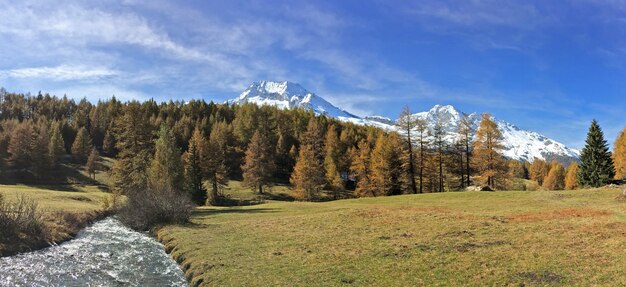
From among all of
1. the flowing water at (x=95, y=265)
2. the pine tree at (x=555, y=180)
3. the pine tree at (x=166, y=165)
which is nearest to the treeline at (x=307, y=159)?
the pine tree at (x=166, y=165)

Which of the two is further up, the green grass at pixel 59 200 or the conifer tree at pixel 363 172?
the conifer tree at pixel 363 172

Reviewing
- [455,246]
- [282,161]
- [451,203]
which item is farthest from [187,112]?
[455,246]

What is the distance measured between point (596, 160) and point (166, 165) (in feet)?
266

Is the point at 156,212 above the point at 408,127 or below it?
below

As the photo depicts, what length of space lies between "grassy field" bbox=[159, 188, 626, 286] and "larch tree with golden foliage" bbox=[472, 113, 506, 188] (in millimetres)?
34822

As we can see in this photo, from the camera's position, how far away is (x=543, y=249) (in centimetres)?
2338

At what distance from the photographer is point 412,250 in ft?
82.8

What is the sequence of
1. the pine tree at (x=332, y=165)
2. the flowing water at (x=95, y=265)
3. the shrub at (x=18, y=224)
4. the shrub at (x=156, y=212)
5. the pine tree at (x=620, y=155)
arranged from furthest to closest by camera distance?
the pine tree at (x=332, y=165) < the pine tree at (x=620, y=155) < the shrub at (x=156, y=212) < the shrub at (x=18, y=224) < the flowing water at (x=95, y=265)

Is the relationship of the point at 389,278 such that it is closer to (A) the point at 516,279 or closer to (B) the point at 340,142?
(A) the point at 516,279

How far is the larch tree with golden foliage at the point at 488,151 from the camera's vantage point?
7781 centimetres

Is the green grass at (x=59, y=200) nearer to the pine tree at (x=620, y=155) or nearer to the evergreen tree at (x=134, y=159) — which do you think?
the evergreen tree at (x=134, y=159)

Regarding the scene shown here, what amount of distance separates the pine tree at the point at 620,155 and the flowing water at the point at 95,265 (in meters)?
108

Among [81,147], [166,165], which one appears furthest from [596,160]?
[81,147]

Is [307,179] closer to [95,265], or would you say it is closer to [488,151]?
[488,151]
